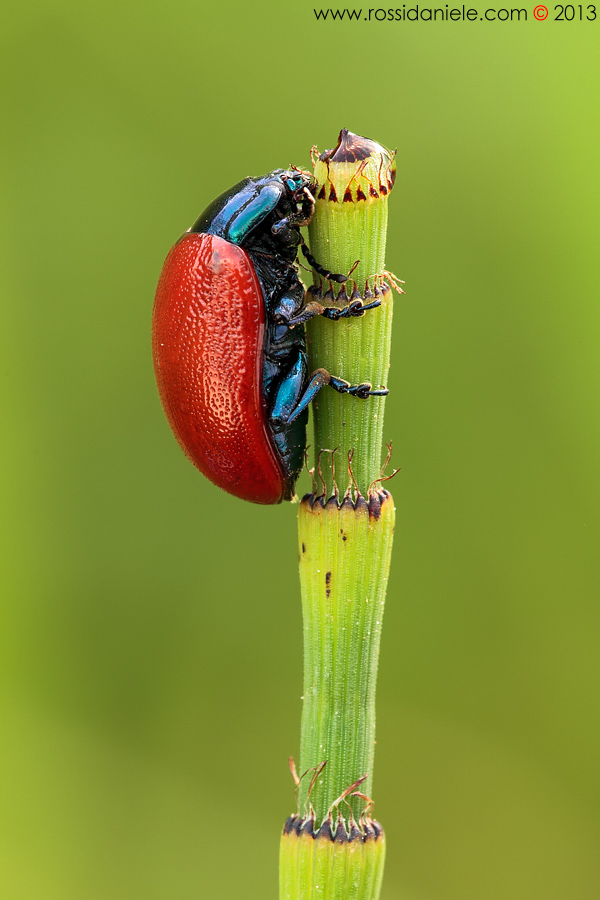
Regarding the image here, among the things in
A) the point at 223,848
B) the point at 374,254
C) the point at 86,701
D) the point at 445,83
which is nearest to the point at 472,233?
the point at 445,83

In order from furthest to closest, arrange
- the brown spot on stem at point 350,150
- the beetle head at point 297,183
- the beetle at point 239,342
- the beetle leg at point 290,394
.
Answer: the beetle head at point 297,183 < the beetle at point 239,342 < the beetle leg at point 290,394 < the brown spot on stem at point 350,150

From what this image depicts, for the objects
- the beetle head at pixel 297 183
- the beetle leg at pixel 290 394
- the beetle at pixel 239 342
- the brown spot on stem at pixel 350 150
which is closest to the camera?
the brown spot on stem at pixel 350 150

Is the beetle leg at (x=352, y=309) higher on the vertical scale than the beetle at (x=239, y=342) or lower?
lower

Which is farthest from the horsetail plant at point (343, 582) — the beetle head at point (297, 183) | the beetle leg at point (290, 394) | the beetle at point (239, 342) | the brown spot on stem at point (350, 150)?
the beetle head at point (297, 183)

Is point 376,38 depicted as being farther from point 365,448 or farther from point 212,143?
point 365,448

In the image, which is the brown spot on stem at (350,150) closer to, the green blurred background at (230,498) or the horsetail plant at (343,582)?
the horsetail plant at (343,582)

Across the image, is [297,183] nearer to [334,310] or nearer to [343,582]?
[334,310]
